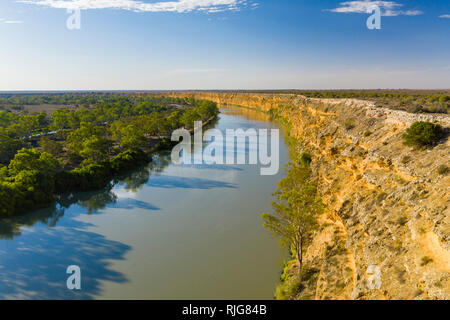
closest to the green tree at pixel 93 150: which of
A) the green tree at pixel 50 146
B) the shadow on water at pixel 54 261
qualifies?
the green tree at pixel 50 146

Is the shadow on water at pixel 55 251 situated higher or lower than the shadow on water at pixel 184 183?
lower

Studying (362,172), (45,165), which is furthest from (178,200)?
(362,172)

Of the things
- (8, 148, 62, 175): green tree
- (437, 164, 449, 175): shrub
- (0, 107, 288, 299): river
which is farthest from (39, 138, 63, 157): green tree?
(437, 164, 449, 175): shrub

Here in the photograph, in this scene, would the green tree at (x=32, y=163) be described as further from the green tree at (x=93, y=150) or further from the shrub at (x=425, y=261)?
the shrub at (x=425, y=261)

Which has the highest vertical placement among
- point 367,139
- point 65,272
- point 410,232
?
point 367,139

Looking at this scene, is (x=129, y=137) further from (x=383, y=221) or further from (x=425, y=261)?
(x=425, y=261)
